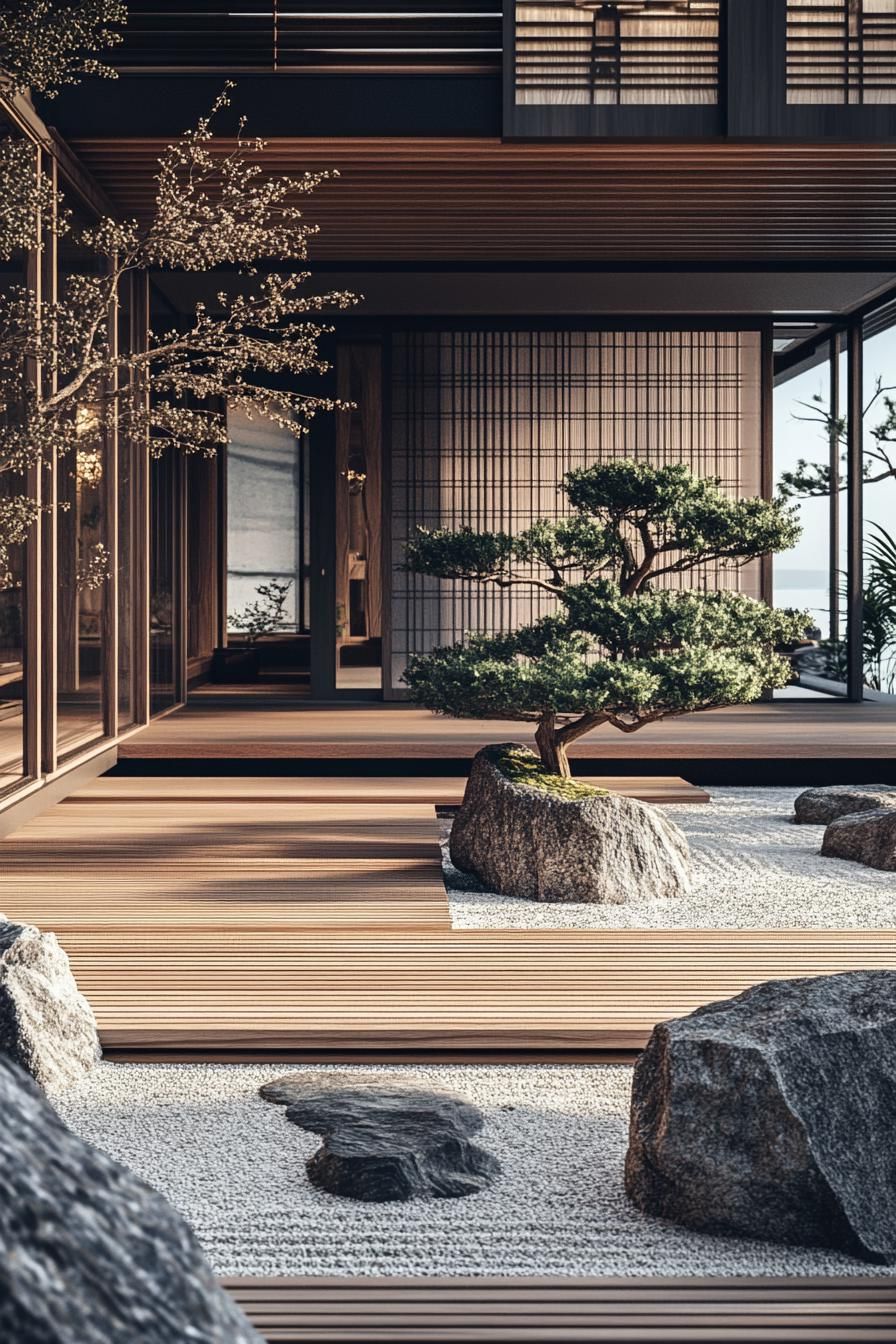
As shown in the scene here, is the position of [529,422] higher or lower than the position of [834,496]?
higher

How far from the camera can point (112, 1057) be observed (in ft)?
9.11

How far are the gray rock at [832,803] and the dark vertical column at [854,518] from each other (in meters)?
3.06

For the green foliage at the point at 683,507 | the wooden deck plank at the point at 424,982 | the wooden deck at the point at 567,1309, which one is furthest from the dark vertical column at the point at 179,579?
the wooden deck at the point at 567,1309

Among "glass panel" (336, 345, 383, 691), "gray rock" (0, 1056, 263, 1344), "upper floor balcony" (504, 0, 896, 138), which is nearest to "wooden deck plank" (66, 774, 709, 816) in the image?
"upper floor balcony" (504, 0, 896, 138)

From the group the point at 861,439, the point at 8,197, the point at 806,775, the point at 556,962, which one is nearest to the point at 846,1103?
the point at 556,962

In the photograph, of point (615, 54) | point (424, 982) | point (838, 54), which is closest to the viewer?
point (424, 982)

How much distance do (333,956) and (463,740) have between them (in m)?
3.62

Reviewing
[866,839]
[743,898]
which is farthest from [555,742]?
[866,839]

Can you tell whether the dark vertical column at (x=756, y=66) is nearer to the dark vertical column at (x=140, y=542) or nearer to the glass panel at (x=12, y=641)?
the glass panel at (x=12, y=641)

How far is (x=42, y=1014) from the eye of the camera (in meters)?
2.64

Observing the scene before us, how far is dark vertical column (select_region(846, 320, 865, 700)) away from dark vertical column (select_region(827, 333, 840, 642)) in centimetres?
41

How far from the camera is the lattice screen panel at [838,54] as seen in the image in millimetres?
5824

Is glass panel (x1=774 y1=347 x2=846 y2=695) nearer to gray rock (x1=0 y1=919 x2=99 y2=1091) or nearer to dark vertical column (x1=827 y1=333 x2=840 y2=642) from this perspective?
dark vertical column (x1=827 y1=333 x2=840 y2=642)

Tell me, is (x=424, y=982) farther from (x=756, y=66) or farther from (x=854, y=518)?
(x=854, y=518)
